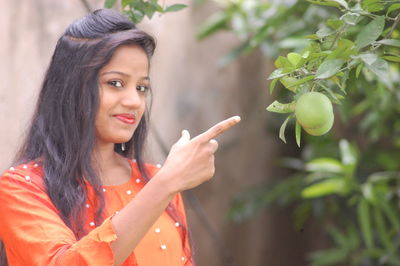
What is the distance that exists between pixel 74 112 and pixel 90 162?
9 cm

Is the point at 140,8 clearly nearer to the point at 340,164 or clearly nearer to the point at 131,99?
the point at 131,99

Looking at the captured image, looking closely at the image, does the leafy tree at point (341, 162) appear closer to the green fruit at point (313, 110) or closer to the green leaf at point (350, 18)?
the green leaf at point (350, 18)

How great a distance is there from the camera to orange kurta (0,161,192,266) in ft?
3.86

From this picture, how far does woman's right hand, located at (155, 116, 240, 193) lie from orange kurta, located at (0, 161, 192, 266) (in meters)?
0.12

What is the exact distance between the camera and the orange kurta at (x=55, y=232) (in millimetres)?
1178

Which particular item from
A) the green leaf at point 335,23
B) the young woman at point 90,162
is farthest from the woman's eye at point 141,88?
the green leaf at point 335,23

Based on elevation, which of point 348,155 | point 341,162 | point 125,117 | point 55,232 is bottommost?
point 341,162

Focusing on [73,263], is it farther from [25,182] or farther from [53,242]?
[25,182]

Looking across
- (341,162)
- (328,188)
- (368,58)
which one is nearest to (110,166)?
(368,58)

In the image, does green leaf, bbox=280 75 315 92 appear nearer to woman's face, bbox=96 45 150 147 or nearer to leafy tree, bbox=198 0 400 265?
woman's face, bbox=96 45 150 147

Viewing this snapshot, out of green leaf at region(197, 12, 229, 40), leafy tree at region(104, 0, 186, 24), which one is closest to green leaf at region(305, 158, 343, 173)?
green leaf at region(197, 12, 229, 40)

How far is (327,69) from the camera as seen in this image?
3.91 ft

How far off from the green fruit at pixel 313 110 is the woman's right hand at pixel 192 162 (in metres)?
0.10

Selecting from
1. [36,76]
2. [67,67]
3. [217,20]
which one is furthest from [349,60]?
[217,20]
